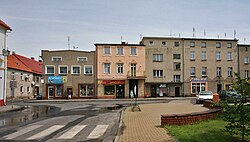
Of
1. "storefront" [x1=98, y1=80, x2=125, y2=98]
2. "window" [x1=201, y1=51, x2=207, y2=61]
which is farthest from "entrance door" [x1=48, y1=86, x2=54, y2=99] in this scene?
"window" [x1=201, y1=51, x2=207, y2=61]

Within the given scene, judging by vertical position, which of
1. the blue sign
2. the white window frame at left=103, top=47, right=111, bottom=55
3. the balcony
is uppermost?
the white window frame at left=103, top=47, right=111, bottom=55

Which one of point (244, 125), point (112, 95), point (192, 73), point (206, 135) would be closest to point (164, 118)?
point (206, 135)

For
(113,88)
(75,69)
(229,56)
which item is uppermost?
(229,56)

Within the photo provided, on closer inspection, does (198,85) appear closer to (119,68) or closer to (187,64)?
(187,64)

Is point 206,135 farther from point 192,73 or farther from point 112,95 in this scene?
point 192,73

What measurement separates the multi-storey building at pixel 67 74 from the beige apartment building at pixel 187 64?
1055 cm

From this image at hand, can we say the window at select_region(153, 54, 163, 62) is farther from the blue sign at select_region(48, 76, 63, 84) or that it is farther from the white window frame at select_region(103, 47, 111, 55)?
the blue sign at select_region(48, 76, 63, 84)

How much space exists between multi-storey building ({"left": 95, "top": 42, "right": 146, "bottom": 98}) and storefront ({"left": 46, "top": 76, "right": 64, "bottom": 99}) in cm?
638

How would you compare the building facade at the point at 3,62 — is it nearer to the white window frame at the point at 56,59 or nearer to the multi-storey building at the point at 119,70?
the white window frame at the point at 56,59

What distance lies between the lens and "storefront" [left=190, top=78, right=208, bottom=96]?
47094 millimetres

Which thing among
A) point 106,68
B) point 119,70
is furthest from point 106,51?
point 119,70

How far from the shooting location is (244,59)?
49375mm

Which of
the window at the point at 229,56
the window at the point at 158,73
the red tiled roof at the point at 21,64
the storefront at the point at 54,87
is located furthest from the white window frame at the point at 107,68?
the window at the point at 229,56

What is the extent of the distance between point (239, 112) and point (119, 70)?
126ft
